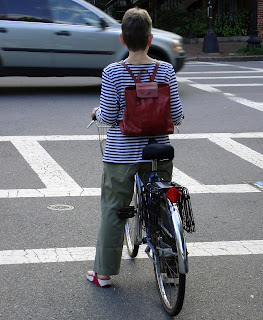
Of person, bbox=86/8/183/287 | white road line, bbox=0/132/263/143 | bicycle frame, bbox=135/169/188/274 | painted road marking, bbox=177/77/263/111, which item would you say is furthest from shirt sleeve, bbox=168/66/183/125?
painted road marking, bbox=177/77/263/111

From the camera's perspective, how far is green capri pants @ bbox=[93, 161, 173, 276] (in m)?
4.14

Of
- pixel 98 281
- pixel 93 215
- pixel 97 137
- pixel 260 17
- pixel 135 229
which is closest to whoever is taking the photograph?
pixel 98 281

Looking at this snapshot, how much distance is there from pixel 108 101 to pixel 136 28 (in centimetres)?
Result: 48

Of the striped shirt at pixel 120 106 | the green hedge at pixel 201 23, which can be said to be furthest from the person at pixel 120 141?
the green hedge at pixel 201 23

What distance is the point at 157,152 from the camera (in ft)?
12.7

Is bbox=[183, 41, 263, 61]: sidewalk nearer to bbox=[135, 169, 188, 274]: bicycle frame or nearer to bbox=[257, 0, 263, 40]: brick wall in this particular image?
bbox=[257, 0, 263, 40]: brick wall

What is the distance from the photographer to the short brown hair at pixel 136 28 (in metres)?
3.85

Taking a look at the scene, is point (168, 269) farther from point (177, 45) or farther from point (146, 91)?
point (177, 45)

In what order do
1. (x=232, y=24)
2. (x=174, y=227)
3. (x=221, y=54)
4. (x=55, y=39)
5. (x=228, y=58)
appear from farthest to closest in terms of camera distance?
(x=232, y=24) < (x=221, y=54) < (x=228, y=58) < (x=55, y=39) < (x=174, y=227)

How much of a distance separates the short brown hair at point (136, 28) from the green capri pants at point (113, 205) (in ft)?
2.50

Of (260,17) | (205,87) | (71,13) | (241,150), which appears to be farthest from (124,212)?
(260,17)

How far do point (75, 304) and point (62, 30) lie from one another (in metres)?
8.81

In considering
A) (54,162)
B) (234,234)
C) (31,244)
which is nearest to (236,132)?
(54,162)

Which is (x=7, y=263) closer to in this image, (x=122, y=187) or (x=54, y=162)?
(x=122, y=187)
